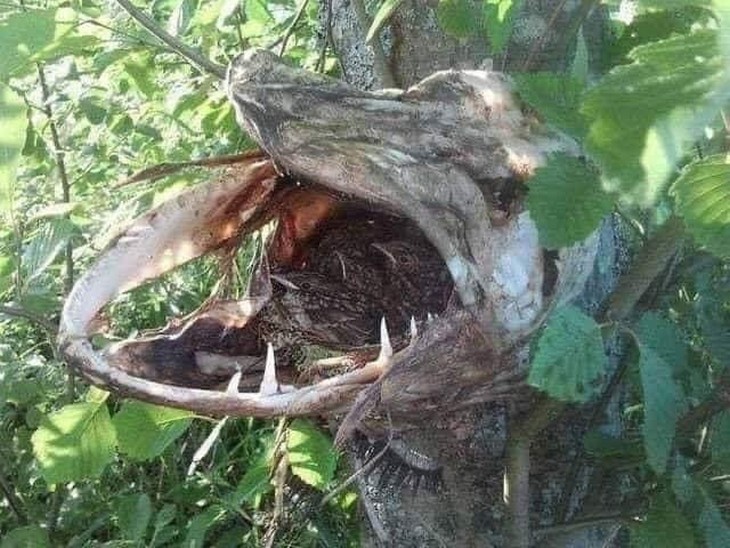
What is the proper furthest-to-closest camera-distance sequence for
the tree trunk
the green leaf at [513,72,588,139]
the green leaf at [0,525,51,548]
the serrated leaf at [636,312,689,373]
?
the green leaf at [0,525,51,548] → the tree trunk → the serrated leaf at [636,312,689,373] → the green leaf at [513,72,588,139]

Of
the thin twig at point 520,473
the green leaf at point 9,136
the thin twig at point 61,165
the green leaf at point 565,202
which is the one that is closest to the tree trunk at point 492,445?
the thin twig at point 520,473

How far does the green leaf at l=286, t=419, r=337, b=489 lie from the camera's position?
114 centimetres

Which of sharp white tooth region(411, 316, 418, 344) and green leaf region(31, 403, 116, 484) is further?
green leaf region(31, 403, 116, 484)

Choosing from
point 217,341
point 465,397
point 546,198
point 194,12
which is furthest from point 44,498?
point 546,198

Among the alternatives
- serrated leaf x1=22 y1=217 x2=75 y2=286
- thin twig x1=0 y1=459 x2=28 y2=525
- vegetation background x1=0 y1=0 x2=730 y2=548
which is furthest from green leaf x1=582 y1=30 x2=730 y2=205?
thin twig x1=0 y1=459 x2=28 y2=525

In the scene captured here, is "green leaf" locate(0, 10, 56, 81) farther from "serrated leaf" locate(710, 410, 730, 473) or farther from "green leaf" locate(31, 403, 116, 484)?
"serrated leaf" locate(710, 410, 730, 473)

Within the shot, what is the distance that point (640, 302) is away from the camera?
1021 millimetres

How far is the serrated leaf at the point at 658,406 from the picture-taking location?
0.85 meters

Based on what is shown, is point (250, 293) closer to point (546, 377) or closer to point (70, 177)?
point (546, 377)

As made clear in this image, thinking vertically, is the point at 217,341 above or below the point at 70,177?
above

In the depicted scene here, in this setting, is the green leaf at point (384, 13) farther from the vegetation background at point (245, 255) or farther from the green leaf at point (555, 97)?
the green leaf at point (555, 97)

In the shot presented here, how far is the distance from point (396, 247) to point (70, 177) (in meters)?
0.99

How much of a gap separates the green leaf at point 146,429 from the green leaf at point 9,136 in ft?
0.80

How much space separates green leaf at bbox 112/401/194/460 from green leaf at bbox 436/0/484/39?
1.53 feet
